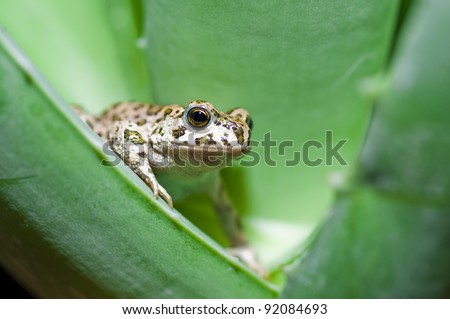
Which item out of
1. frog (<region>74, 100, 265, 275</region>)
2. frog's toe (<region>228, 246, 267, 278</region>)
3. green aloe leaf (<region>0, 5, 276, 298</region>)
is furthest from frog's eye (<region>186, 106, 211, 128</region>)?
green aloe leaf (<region>0, 5, 276, 298</region>)

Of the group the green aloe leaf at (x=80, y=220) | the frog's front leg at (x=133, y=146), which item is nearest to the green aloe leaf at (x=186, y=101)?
the green aloe leaf at (x=80, y=220)

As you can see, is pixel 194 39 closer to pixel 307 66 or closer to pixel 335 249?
pixel 307 66

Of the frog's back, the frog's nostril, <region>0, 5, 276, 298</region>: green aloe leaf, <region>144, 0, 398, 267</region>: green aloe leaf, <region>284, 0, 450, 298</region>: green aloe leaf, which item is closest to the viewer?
<region>284, 0, 450, 298</region>: green aloe leaf

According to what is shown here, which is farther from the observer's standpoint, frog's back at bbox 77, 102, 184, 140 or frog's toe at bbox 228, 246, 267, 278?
frog's back at bbox 77, 102, 184, 140

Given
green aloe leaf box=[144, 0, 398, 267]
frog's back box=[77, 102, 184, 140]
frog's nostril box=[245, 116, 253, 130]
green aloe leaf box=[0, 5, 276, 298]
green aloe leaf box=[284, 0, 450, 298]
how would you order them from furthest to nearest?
frog's back box=[77, 102, 184, 140] → frog's nostril box=[245, 116, 253, 130] → green aloe leaf box=[144, 0, 398, 267] → green aloe leaf box=[0, 5, 276, 298] → green aloe leaf box=[284, 0, 450, 298]

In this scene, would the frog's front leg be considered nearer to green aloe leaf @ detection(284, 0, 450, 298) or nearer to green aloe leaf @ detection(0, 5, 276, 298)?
green aloe leaf @ detection(0, 5, 276, 298)

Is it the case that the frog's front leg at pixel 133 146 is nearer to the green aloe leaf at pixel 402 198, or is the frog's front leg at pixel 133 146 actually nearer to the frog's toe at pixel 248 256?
the frog's toe at pixel 248 256

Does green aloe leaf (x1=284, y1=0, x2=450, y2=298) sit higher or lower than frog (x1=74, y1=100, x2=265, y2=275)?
higher
